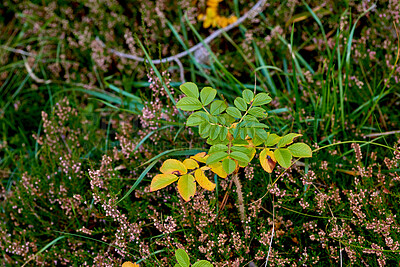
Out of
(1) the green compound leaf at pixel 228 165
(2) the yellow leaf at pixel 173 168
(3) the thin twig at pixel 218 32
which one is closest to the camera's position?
(1) the green compound leaf at pixel 228 165

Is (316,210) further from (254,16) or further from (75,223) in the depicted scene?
(254,16)

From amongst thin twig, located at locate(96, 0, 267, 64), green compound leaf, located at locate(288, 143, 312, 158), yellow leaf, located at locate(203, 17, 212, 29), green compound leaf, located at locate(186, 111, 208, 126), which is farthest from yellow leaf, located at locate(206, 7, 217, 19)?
green compound leaf, located at locate(288, 143, 312, 158)

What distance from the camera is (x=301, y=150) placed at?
4.47 feet

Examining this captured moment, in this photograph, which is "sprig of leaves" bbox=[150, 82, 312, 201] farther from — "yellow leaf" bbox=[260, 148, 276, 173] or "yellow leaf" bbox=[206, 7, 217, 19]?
"yellow leaf" bbox=[206, 7, 217, 19]

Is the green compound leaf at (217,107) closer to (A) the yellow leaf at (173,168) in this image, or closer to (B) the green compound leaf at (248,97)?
(B) the green compound leaf at (248,97)

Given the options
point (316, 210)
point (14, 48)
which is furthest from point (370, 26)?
point (14, 48)

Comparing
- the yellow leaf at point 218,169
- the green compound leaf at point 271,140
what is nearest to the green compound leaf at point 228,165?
the yellow leaf at point 218,169

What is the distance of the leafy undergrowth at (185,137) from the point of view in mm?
1603

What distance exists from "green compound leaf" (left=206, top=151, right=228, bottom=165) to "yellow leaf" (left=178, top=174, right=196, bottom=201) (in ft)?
0.41

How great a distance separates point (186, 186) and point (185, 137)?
67 centimetres

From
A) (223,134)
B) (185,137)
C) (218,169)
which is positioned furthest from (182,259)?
(185,137)

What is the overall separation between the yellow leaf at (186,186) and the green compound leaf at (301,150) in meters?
0.43

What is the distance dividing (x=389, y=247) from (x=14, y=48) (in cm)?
345

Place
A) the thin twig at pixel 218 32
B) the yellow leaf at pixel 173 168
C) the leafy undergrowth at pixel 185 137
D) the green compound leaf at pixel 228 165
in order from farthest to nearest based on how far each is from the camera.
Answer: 1. the thin twig at pixel 218 32
2. the leafy undergrowth at pixel 185 137
3. the yellow leaf at pixel 173 168
4. the green compound leaf at pixel 228 165
